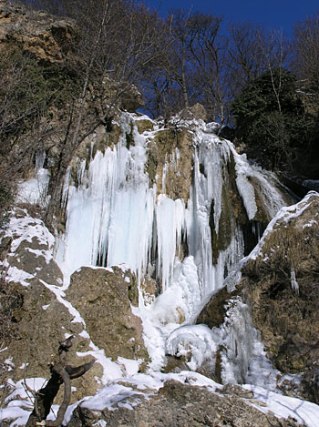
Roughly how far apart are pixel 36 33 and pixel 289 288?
9.28m

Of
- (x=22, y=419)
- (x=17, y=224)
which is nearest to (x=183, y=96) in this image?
(x=17, y=224)

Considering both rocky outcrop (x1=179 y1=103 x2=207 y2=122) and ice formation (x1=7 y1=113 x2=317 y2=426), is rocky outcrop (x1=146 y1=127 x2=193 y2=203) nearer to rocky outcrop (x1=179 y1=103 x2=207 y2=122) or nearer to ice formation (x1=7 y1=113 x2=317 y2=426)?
ice formation (x1=7 y1=113 x2=317 y2=426)

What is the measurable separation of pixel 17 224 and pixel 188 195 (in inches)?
164

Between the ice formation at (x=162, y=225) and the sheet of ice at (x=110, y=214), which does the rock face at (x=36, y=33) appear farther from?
the sheet of ice at (x=110, y=214)

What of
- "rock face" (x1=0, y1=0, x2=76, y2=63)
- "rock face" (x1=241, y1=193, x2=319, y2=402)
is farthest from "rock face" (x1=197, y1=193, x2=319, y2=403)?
"rock face" (x1=0, y1=0, x2=76, y2=63)

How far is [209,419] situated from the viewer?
3.55 meters

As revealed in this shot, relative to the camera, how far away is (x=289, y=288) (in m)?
7.42

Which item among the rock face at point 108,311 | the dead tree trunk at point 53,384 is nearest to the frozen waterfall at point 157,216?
the rock face at point 108,311

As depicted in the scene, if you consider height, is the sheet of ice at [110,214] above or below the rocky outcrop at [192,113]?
below

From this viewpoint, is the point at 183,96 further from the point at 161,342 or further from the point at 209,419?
the point at 209,419

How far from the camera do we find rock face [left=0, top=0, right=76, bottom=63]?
1214 cm

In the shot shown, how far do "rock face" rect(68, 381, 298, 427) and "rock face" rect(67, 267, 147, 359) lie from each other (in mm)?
3552

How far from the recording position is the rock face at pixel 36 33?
39.8 ft

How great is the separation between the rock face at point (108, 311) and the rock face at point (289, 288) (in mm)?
1930
